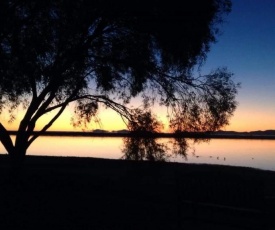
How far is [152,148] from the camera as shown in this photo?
14.9 meters

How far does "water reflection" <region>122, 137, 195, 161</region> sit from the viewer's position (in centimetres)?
1491

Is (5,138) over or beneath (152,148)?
over

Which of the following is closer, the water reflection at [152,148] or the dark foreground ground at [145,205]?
the dark foreground ground at [145,205]

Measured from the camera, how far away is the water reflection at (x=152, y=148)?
587 inches

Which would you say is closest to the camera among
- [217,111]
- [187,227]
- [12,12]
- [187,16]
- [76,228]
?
[76,228]

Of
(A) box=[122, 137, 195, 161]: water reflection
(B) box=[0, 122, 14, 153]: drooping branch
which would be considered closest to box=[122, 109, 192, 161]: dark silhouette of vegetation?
(A) box=[122, 137, 195, 161]: water reflection

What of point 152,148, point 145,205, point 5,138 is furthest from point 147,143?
point 5,138

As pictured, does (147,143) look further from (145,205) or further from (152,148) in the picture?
(145,205)

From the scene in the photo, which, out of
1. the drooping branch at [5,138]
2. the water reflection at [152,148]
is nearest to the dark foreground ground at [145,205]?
the water reflection at [152,148]

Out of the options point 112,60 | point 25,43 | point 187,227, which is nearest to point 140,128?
point 112,60

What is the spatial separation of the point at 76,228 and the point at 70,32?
6.33 meters

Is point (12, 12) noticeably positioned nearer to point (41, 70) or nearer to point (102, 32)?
point (41, 70)

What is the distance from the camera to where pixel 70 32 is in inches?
521

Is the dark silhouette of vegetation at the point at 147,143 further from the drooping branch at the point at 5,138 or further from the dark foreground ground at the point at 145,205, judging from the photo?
the drooping branch at the point at 5,138
